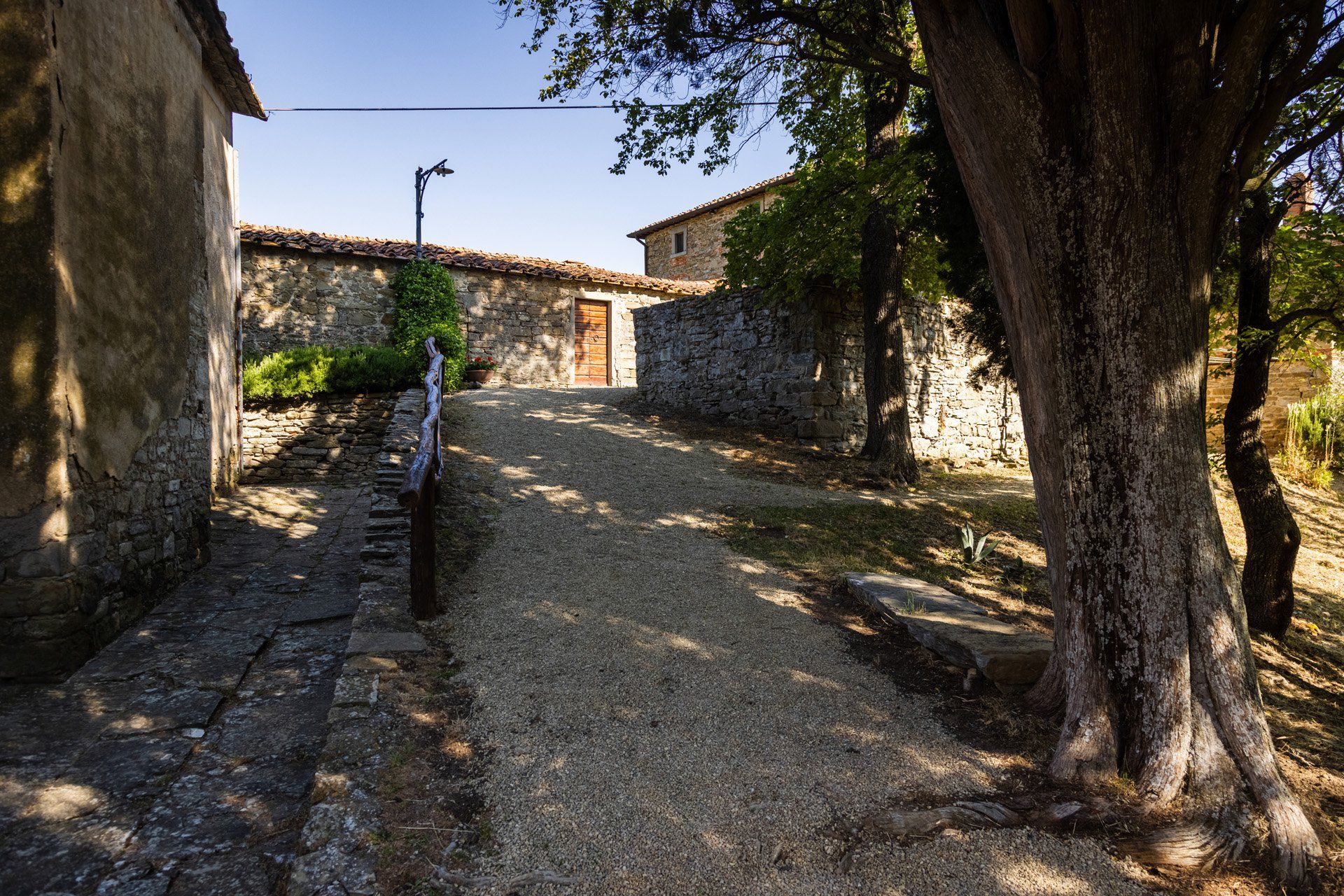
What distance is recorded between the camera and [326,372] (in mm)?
10453

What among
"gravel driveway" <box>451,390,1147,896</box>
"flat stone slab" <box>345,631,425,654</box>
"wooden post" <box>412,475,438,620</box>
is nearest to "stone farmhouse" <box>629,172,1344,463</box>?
"gravel driveway" <box>451,390,1147,896</box>

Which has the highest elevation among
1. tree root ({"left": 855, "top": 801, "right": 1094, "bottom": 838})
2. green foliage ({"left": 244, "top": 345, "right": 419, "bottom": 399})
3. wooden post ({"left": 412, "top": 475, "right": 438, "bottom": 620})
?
green foliage ({"left": 244, "top": 345, "right": 419, "bottom": 399})

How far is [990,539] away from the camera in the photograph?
6.61m

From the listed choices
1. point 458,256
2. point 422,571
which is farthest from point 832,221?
point 458,256

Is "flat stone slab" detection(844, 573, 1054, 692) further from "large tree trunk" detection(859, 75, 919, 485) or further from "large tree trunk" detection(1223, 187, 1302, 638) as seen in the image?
"large tree trunk" detection(859, 75, 919, 485)

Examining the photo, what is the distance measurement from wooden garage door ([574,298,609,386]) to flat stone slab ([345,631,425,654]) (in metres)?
13.3

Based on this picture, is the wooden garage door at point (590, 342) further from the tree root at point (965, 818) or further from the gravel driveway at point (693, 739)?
the tree root at point (965, 818)

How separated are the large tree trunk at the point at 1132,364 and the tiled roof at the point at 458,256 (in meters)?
13.8

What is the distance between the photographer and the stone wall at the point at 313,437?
1001cm

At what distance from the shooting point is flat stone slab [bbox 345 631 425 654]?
361 cm

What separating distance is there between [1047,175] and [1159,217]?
0.43 meters

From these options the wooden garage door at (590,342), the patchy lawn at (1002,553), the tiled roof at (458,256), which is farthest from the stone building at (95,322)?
the wooden garage door at (590,342)

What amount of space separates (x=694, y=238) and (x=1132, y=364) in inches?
775

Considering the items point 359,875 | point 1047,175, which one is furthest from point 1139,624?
point 359,875
